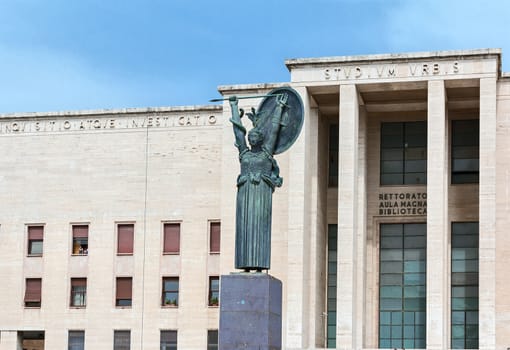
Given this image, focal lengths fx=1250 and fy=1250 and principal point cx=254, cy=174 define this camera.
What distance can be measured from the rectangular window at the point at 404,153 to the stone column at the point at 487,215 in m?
4.64

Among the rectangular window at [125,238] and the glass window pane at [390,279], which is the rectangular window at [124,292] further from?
the glass window pane at [390,279]

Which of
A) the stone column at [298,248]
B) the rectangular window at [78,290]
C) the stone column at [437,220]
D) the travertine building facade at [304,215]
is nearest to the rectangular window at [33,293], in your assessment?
the travertine building facade at [304,215]

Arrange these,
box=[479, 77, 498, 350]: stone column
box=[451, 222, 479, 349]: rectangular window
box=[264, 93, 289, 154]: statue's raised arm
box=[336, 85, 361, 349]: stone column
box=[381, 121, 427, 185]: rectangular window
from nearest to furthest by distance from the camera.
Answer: box=[264, 93, 289, 154]: statue's raised arm
box=[479, 77, 498, 350]: stone column
box=[336, 85, 361, 349]: stone column
box=[451, 222, 479, 349]: rectangular window
box=[381, 121, 427, 185]: rectangular window

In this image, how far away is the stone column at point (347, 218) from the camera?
4994 cm

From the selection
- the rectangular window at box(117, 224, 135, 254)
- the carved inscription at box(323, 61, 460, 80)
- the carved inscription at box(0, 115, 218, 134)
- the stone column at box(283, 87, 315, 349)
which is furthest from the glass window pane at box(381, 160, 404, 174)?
the rectangular window at box(117, 224, 135, 254)

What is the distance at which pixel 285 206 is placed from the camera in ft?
172

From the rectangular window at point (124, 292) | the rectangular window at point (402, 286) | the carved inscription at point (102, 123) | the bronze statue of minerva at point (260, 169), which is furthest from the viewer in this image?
the carved inscription at point (102, 123)

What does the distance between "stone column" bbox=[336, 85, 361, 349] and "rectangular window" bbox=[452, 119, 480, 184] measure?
4.91 m

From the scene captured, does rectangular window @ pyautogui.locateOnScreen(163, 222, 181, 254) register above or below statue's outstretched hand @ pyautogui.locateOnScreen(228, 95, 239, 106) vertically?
below

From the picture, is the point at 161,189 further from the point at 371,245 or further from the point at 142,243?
the point at 371,245

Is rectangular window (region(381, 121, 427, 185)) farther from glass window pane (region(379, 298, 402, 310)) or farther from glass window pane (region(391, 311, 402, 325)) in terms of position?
glass window pane (region(391, 311, 402, 325))

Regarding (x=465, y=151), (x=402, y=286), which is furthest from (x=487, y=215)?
(x=402, y=286)

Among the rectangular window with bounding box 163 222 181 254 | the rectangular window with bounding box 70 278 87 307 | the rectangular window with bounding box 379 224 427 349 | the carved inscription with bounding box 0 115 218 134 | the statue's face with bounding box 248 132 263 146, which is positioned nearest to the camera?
the statue's face with bounding box 248 132 263 146

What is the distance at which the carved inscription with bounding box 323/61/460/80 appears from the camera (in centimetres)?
5050
